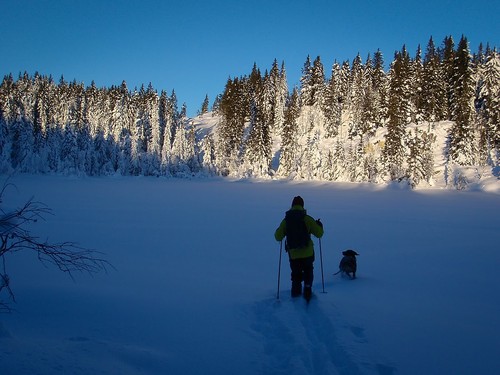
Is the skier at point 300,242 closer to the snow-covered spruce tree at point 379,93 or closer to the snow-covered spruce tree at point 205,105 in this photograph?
the snow-covered spruce tree at point 379,93

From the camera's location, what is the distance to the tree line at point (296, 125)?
150 feet

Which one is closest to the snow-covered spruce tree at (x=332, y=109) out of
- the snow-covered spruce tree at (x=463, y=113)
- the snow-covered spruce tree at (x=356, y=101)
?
the snow-covered spruce tree at (x=356, y=101)

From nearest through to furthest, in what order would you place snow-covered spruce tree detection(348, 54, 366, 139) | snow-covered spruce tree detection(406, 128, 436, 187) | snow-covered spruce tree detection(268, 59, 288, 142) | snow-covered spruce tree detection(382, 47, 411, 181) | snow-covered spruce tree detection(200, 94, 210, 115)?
snow-covered spruce tree detection(406, 128, 436, 187) < snow-covered spruce tree detection(382, 47, 411, 181) < snow-covered spruce tree detection(348, 54, 366, 139) < snow-covered spruce tree detection(268, 59, 288, 142) < snow-covered spruce tree detection(200, 94, 210, 115)

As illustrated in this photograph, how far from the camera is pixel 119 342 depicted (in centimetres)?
388

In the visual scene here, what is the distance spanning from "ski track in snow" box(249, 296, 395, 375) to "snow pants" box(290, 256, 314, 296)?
16.1 inches

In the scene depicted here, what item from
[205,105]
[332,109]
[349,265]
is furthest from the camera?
[205,105]

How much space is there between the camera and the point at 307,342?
4.27 meters

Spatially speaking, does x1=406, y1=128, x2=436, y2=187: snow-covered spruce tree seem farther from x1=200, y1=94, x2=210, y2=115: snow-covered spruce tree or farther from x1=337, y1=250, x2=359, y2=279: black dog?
x1=200, y1=94, x2=210, y2=115: snow-covered spruce tree

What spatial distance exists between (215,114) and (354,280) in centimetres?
9208

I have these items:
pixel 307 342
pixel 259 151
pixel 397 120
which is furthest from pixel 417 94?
pixel 307 342

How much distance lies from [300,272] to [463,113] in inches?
1733

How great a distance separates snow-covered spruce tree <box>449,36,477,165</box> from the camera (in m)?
41.1

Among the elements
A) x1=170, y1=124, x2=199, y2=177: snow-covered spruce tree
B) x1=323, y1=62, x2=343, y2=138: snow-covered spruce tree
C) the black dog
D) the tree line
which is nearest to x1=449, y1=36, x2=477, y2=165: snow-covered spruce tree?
the tree line

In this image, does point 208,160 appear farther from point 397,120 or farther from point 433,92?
point 433,92
